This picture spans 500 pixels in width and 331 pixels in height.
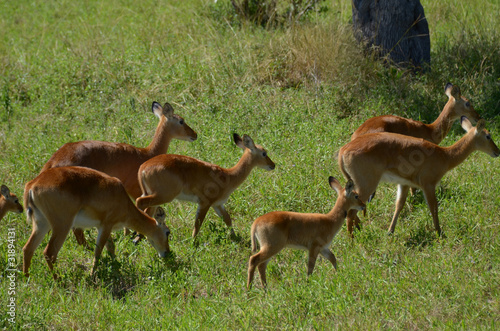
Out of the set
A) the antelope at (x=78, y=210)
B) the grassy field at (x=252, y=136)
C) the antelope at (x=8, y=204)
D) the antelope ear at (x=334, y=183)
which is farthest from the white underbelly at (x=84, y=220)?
the antelope ear at (x=334, y=183)

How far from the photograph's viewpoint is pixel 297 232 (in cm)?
552

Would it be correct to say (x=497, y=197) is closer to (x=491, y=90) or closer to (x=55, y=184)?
(x=491, y=90)

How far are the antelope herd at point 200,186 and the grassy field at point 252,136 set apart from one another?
0.86ft

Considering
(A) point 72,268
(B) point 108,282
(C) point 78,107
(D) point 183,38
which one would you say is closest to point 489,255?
(B) point 108,282

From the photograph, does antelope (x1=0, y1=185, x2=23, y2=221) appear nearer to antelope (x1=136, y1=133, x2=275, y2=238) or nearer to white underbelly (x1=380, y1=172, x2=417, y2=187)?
antelope (x1=136, y1=133, x2=275, y2=238)

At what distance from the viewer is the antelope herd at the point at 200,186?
557 centimetres

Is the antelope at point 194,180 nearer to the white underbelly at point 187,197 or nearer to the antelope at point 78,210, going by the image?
the white underbelly at point 187,197

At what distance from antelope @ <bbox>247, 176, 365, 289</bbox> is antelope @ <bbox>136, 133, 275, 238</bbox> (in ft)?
3.42

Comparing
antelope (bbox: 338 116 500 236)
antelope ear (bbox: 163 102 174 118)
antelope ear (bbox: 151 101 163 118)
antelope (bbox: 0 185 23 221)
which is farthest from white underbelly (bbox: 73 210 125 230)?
antelope ear (bbox: 151 101 163 118)

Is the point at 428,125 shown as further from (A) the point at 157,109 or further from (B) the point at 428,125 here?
(A) the point at 157,109

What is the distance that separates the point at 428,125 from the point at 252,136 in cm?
228

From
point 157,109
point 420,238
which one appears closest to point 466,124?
point 420,238

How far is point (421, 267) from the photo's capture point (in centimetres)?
536

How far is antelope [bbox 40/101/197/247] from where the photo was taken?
21.6 ft
